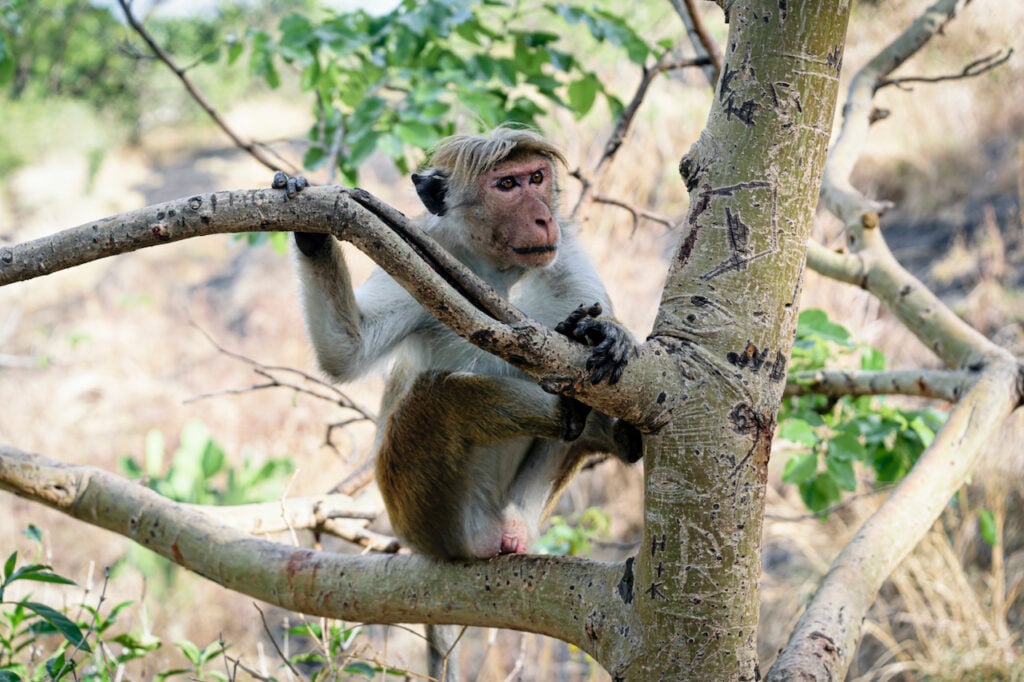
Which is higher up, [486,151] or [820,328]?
[486,151]

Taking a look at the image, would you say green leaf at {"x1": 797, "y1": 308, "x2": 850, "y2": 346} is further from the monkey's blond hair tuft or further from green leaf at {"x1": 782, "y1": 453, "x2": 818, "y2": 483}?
the monkey's blond hair tuft

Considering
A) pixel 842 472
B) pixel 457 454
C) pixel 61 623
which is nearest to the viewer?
pixel 61 623

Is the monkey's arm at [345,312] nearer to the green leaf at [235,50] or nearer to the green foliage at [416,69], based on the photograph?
the green foliage at [416,69]

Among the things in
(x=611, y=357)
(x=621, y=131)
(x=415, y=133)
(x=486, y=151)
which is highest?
(x=621, y=131)

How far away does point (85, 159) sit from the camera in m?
20.4

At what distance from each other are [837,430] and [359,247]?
242cm

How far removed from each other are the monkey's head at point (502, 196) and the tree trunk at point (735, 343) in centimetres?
110

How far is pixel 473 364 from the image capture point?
10.4 ft

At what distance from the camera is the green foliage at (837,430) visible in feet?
11.4

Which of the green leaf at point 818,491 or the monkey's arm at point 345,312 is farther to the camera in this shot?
the green leaf at point 818,491

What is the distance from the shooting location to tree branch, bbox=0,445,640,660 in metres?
2.17

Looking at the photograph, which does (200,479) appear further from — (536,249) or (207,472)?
(536,249)

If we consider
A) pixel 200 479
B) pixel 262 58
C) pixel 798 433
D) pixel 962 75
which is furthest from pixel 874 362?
pixel 200 479

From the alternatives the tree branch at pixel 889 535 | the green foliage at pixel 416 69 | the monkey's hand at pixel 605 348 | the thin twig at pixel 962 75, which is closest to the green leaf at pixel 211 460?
the green foliage at pixel 416 69
